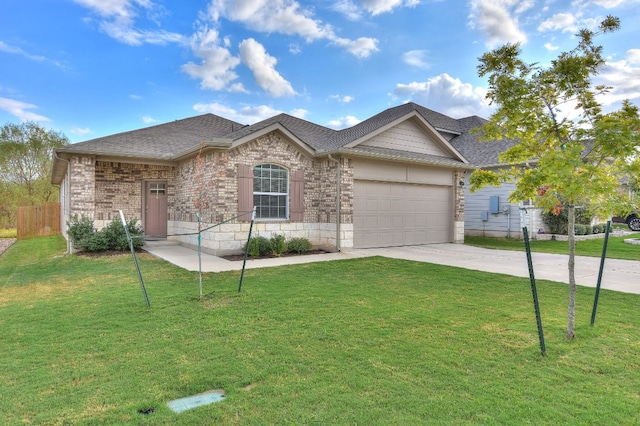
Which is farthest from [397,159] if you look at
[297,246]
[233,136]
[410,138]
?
[233,136]

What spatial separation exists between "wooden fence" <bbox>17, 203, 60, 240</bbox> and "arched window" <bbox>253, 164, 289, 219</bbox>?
1556 cm

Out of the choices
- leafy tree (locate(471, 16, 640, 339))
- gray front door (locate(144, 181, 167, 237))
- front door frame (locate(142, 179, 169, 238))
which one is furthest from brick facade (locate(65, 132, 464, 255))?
leafy tree (locate(471, 16, 640, 339))

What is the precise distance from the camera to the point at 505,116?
4359mm

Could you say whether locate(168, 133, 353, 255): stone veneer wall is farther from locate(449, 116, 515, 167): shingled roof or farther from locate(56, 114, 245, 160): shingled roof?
locate(449, 116, 515, 167): shingled roof

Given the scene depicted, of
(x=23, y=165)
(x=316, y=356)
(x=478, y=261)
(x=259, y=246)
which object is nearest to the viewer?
(x=316, y=356)

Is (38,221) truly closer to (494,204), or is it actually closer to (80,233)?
(80,233)

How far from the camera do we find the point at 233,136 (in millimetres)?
11352

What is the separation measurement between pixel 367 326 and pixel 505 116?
3.04 meters

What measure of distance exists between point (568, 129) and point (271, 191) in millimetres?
8566

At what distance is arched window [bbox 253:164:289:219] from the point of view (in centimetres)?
1129

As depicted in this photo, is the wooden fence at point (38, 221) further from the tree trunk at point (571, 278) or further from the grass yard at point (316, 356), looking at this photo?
the tree trunk at point (571, 278)

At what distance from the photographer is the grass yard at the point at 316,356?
2701 mm

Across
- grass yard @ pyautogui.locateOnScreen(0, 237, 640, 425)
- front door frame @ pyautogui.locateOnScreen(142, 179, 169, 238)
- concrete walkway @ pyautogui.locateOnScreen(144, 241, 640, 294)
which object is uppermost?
front door frame @ pyautogui.locateOnScreen(142, 179, 169, 238)

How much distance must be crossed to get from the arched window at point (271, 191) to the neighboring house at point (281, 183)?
32 mm
